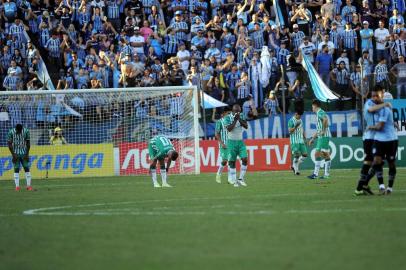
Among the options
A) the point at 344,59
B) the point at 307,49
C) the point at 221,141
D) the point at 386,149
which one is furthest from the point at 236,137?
the point at 307,49

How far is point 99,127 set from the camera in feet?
111

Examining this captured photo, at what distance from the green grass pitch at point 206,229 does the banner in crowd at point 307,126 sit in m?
10.1

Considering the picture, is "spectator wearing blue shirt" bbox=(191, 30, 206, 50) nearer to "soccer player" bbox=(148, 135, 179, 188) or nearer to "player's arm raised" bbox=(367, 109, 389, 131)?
"soccer player" bbox=(148, 135, 179, 188)

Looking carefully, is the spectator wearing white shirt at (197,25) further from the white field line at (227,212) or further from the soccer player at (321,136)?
the white field line at (227,212)

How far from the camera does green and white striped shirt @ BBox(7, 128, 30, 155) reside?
88.0 ft

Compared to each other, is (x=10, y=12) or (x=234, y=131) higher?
(x=10, y=12)

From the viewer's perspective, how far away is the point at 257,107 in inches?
1344

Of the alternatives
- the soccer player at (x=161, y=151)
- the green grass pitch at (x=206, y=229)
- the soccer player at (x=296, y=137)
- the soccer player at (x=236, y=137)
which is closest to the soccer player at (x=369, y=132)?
the green grass pitch at (x=206, y=229)

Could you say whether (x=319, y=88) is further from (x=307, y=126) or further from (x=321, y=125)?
(x=321, y=125)

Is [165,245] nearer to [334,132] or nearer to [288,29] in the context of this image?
[334,132]

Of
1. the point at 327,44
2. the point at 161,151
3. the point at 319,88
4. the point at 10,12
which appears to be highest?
the point at 10,12

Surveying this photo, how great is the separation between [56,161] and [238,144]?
986cm

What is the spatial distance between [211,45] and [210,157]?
4636 millimetres

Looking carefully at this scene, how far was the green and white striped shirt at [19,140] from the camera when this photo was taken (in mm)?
26828
